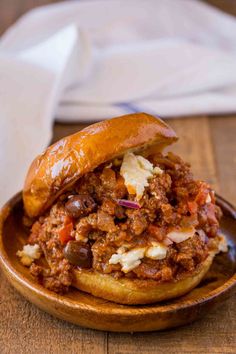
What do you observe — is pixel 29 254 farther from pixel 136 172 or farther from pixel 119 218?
pixel 136 172

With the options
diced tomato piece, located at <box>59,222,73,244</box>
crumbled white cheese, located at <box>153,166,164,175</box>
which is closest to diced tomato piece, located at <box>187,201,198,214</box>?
crumbled white cheese, located at <box>153,166,164,175</box>

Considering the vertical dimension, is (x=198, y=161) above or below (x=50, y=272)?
below

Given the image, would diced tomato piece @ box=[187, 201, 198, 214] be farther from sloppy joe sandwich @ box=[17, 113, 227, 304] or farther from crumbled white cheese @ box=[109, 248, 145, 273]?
crumbled white cheese @ box=[109, 248, 145, 273]

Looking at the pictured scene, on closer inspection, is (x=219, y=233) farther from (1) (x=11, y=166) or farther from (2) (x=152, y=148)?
(1) (x=11, y=166)

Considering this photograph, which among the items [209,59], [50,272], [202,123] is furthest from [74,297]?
[209,59]

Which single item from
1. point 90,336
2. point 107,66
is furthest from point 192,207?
point 107,66

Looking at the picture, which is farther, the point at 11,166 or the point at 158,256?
the point at 11,166
